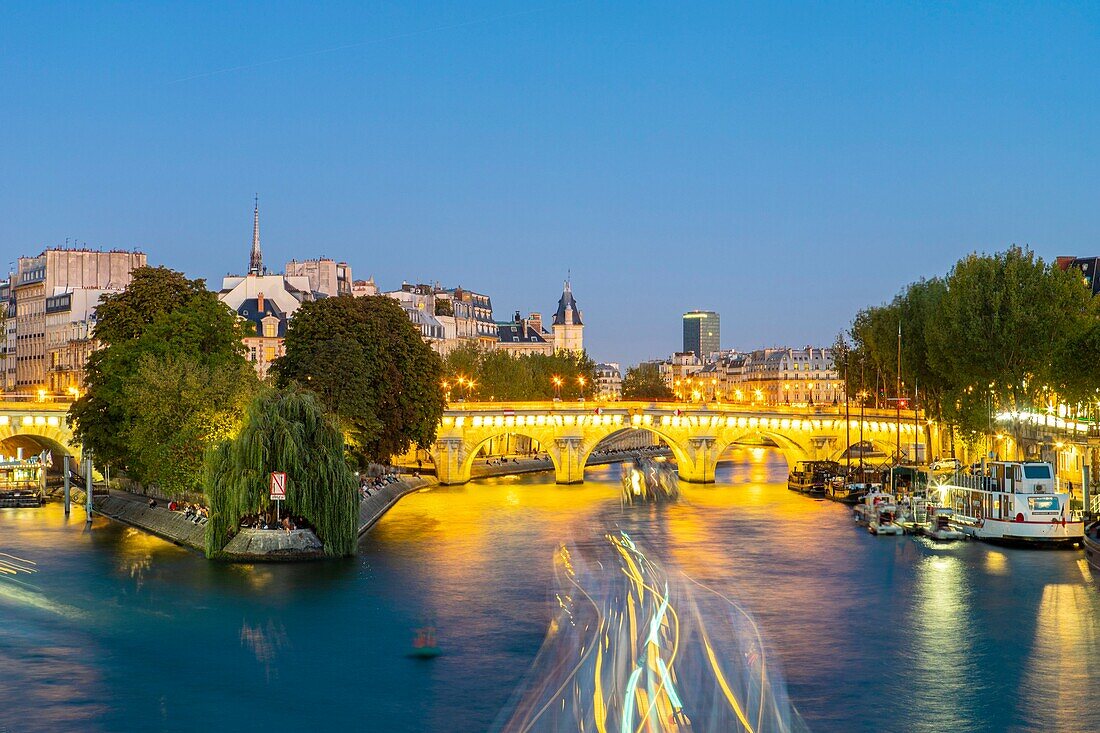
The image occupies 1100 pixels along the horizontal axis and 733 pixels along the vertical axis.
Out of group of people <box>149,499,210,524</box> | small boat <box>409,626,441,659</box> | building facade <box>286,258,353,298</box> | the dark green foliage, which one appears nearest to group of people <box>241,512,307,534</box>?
group of people <box>149,499,210,524</box>

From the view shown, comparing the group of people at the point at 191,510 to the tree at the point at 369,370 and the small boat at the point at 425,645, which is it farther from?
the small boat at the point at 425,645

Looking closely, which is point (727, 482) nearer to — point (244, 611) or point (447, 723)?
point (244, 611)

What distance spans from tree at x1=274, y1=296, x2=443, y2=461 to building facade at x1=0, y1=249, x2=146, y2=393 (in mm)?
52914

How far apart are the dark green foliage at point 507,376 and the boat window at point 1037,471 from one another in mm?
63878

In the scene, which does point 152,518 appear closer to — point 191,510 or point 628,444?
point 191,510

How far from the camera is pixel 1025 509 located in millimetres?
56938

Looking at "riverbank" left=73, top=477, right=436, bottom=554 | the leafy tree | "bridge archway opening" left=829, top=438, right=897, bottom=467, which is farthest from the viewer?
"bridge archway opening" left=829, top=438, right=897, bottom=467

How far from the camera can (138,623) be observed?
4122cm

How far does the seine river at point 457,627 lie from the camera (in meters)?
32.2

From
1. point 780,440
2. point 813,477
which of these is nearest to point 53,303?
point 780,440

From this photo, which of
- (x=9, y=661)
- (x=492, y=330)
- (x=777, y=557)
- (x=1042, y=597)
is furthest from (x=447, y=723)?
(x=492, y=330)

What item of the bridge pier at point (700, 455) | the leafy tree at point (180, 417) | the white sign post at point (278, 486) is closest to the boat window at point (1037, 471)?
the white sign post at point (278, 486)

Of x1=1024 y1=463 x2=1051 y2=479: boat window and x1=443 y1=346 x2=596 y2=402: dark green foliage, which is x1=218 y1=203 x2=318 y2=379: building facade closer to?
x1=443 y1=346 x2=596 y2=402: dark green foliage

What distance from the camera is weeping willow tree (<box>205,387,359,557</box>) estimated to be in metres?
51.1
